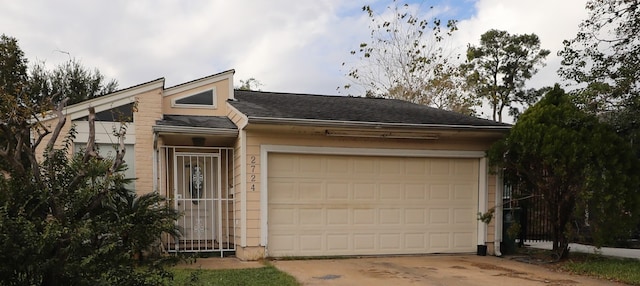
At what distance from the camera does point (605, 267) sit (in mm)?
7234

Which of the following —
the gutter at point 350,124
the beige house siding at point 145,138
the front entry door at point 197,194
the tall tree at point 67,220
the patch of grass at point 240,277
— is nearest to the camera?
the tall tree at point 67,220

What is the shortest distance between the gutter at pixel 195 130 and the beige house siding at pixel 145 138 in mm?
658

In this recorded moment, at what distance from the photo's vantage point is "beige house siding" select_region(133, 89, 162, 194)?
28.0 ft

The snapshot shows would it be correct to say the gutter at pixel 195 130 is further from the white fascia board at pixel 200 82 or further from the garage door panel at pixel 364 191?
the garage door panel at pixel 364 191

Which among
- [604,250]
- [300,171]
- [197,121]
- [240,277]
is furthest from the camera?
[604,250]

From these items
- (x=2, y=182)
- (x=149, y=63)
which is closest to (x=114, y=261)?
(x=2, y=182)

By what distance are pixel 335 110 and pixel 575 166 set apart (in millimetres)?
4411

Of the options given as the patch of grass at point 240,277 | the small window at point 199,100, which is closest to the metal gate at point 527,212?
the patch of grass at point 240,277

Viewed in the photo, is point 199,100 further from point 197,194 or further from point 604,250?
point 604,250

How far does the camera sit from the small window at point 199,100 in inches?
364

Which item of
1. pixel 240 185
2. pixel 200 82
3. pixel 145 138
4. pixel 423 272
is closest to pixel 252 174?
pixel 240 185

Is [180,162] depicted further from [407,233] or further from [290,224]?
[407,233]

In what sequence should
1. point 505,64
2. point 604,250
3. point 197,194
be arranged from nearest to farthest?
point 197,194, point 604,250, point 505,64

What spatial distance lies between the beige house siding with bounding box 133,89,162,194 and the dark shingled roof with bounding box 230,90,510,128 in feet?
5.01
